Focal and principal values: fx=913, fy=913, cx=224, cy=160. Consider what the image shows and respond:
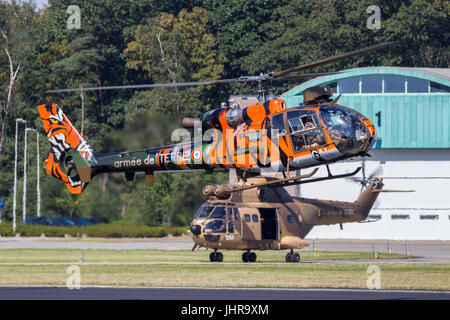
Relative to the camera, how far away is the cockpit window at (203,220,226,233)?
3791 centimetres

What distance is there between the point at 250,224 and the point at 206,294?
1214 centimetres

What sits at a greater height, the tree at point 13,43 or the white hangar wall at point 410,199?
the tree at point 13,43

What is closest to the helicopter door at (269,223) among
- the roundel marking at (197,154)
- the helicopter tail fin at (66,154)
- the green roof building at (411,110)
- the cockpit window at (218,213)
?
the cockpit window at (218,213)

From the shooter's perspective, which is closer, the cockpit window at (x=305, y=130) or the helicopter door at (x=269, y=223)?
the cockpit window at (x=305, y=130)

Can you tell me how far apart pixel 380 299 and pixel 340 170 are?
42480mm

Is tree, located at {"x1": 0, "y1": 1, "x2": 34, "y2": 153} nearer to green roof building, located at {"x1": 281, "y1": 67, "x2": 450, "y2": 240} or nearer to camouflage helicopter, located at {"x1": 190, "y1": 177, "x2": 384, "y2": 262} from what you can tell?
green roof building, located at {"x1": 281, "y1": 67, "x2": 450, "y2": 240}

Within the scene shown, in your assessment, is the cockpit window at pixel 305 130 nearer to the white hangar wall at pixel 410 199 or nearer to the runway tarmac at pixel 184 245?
the runway tarmac at pixel 184 245

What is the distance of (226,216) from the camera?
38281 millimetres

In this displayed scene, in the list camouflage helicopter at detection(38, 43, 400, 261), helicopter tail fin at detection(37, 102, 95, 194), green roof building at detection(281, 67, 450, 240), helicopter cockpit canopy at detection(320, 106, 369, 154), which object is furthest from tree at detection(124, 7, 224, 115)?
helicopter cockpit canopy at detection(320, 106, 369, 154)

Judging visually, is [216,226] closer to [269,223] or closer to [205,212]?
[205,212]

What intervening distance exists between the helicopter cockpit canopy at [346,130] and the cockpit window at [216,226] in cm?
717

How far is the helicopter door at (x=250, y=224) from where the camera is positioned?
38609 mm

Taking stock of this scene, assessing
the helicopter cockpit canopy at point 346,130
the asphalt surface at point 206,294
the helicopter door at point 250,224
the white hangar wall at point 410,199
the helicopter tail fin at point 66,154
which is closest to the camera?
the asphalt surface at point 206,294
